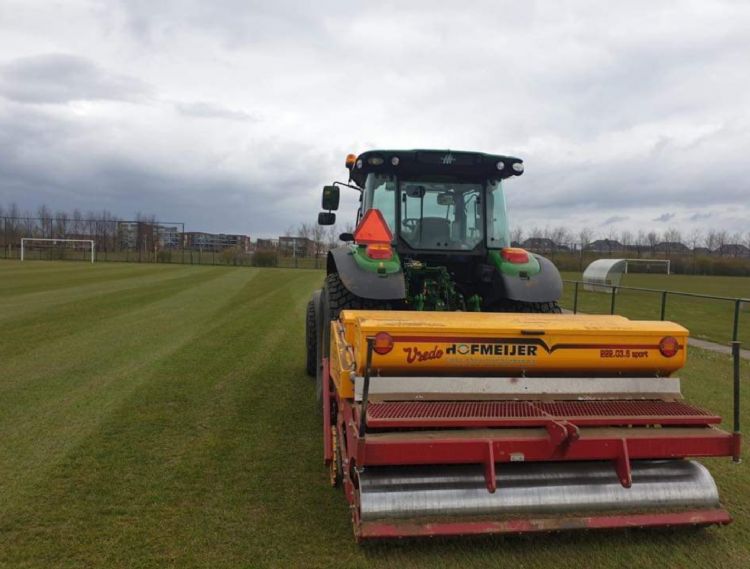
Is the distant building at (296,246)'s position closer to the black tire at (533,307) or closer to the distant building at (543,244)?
the distant building at (543,244)

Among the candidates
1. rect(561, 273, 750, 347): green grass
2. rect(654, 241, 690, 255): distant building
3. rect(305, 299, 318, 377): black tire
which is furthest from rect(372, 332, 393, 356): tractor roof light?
rect(654, 241, 690, 255): distant building

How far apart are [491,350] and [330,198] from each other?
11.4ft

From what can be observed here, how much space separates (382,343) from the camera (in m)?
3.06

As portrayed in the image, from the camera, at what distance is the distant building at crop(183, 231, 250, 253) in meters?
58.1

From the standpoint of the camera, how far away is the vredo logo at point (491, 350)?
317 centimetres

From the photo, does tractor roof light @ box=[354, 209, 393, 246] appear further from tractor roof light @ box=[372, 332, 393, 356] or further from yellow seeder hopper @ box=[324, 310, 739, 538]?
tractor roof light @ box=[372, 332, 393, 356]

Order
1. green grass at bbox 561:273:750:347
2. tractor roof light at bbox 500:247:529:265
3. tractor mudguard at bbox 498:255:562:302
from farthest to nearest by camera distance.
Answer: green grass at bbox 561:273:750:347
tractor roof light at bbox 500:247:529:265
tractor mudguard at bbox 498:255:562:302

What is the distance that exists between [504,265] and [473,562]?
2.71 metres

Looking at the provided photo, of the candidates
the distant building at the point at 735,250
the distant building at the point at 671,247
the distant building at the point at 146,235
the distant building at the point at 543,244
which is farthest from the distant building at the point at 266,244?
the distant building at the point at 735,250

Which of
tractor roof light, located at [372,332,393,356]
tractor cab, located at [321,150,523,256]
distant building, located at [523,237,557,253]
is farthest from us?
distant building, located at [523,237,557,253]

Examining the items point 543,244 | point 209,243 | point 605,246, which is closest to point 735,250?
point 605,246

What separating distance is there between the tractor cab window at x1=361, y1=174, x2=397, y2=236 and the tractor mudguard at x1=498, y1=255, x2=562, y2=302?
1.15m

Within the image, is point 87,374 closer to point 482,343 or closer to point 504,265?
point 504,265

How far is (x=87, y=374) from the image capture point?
696cm
